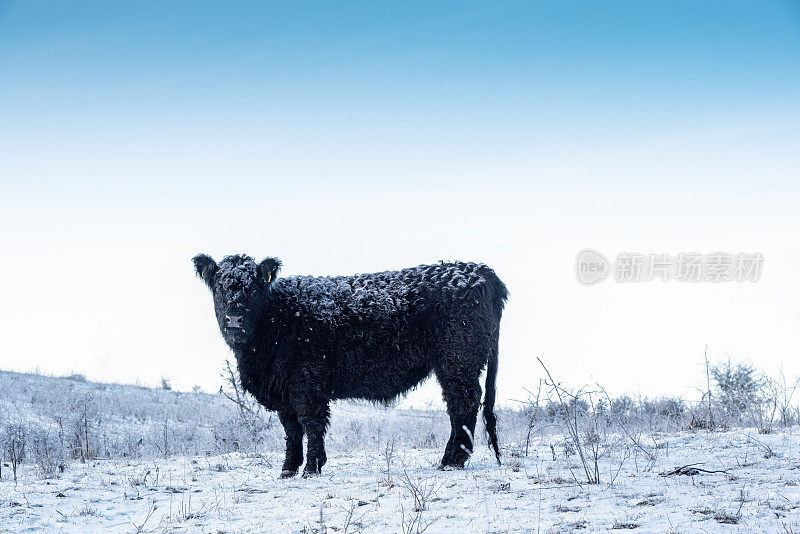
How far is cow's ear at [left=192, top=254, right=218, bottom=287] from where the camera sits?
8242 mm

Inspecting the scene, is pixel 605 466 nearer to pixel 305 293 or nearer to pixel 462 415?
pixel 462 415

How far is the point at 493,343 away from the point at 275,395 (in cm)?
285

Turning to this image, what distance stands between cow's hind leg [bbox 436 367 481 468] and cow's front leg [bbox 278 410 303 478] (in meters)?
1.76

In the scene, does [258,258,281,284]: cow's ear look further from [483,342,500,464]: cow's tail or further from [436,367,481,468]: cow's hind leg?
[483,342,500,464]: cow's tail

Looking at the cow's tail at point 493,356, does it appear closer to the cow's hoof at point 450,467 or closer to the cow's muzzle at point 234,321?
the cow's hoof at point 450,467

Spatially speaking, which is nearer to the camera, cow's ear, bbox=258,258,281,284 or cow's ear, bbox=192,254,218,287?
cow's ear, bbox=258,258,281,284

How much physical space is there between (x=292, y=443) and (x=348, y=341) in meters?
1.36

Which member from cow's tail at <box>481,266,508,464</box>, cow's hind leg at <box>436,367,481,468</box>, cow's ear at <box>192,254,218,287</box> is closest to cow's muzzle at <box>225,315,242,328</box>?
cow's ear at <box>192,254,218,287</box>

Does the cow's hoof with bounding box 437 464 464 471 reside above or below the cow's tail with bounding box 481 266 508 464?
below

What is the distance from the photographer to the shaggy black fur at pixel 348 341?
25.5ft

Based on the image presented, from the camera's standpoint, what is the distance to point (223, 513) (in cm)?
529

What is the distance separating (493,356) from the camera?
8594mm

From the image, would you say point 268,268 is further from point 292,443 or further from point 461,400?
point 461,400

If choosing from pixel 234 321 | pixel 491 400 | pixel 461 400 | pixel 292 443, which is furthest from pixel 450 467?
pixel 234 321
